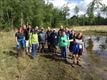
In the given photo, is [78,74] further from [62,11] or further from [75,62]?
[62,11]

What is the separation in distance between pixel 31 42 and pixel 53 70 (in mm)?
3395

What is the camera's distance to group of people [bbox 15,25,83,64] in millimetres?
17766

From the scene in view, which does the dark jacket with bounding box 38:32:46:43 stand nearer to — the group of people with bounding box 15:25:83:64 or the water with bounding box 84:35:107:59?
the group of people with bounding box 15:25:83:64

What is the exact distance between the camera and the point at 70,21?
379 feet

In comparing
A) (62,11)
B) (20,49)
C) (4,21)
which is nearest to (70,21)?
(62,11)

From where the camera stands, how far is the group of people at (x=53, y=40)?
58.3 feet

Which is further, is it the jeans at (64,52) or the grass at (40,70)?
the jeans at (64,52)

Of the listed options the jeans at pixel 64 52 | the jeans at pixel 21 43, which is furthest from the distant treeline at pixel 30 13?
the jeans at pixel 64 52

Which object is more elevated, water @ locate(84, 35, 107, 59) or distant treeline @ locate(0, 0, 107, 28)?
distant treeline @ locate(0, 0, 107, 28)

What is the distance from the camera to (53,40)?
74.8 ft

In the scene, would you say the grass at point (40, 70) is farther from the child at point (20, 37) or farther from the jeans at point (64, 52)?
the child at point (20, 37)

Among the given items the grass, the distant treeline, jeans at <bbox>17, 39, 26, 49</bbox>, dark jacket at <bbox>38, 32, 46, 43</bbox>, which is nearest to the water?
dark jacket at <bbox>38, 32, 46, 43</bbox>

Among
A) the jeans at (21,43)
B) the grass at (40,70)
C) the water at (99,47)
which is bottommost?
the water at (99,47)

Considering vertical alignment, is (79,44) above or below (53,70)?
above
